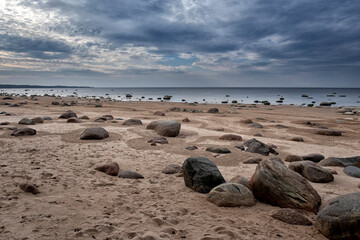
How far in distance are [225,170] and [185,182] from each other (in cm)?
158

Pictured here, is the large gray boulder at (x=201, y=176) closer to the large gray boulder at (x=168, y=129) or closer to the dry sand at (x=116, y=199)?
the dry sand at (x=116, y=199)

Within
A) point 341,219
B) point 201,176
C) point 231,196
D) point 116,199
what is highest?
point 341,219

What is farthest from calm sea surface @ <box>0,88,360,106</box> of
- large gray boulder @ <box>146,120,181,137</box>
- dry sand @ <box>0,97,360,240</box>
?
dry sand @ <box>0,97,360,240</box>

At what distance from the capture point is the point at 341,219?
3092mm

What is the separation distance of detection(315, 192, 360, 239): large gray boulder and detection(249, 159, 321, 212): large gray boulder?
→ 2.20ft

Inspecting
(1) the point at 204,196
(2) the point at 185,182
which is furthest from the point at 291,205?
(2) the point at 185,182

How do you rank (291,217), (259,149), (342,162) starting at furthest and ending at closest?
(259,149)
(342,162)
(291,217)

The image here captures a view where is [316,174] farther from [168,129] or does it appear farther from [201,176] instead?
[168,129]

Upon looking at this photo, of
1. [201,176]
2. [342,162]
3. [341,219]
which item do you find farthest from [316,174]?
[201,176]

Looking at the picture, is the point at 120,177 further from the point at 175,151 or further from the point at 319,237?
the point at 319,237

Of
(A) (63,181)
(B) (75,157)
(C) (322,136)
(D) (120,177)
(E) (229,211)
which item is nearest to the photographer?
(E) (229,211)

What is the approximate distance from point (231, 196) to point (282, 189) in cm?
95

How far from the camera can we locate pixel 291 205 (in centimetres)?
410

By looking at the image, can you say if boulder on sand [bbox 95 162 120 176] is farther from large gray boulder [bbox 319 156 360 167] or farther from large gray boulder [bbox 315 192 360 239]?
large gray boulder [bbox 319 156 360 167]
